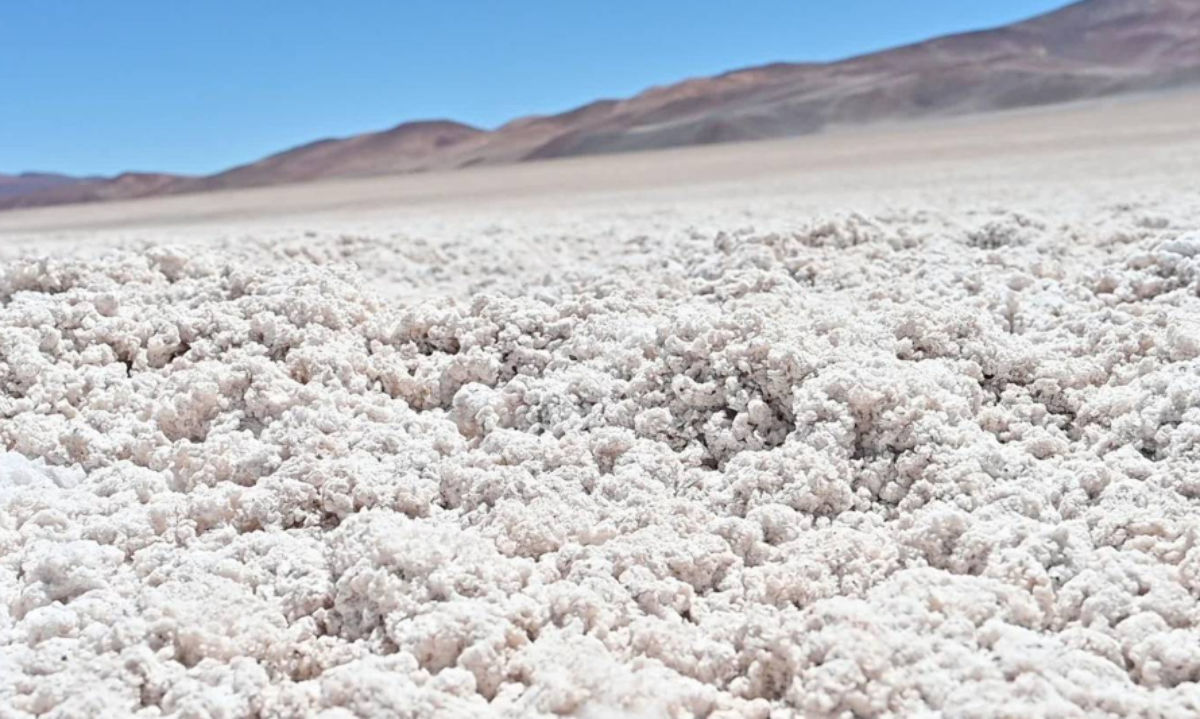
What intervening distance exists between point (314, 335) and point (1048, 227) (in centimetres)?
263

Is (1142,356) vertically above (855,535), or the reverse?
(1142,356)

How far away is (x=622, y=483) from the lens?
2.22 meters

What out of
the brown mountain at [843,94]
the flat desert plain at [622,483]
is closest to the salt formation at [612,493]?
the flat desert plain at [622,483]

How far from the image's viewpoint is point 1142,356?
254 centimetres

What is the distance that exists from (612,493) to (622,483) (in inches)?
1.4

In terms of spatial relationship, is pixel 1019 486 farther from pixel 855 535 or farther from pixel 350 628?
pixel 350 628

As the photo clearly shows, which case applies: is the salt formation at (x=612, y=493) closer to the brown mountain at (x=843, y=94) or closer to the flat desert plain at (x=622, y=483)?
the flat desert plain at (x=622, y=483)

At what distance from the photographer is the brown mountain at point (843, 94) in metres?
34.5

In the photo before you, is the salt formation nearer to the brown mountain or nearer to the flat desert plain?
the flat desert plain

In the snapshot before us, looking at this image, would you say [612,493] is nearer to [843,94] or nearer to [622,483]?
[622,483]

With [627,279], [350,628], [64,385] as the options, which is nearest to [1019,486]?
[350,628]

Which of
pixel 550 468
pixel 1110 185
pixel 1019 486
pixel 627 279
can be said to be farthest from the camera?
pixel 1110 185

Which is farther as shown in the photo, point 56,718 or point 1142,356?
point 1142,356

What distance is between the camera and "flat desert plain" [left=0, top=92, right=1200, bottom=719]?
166cm
